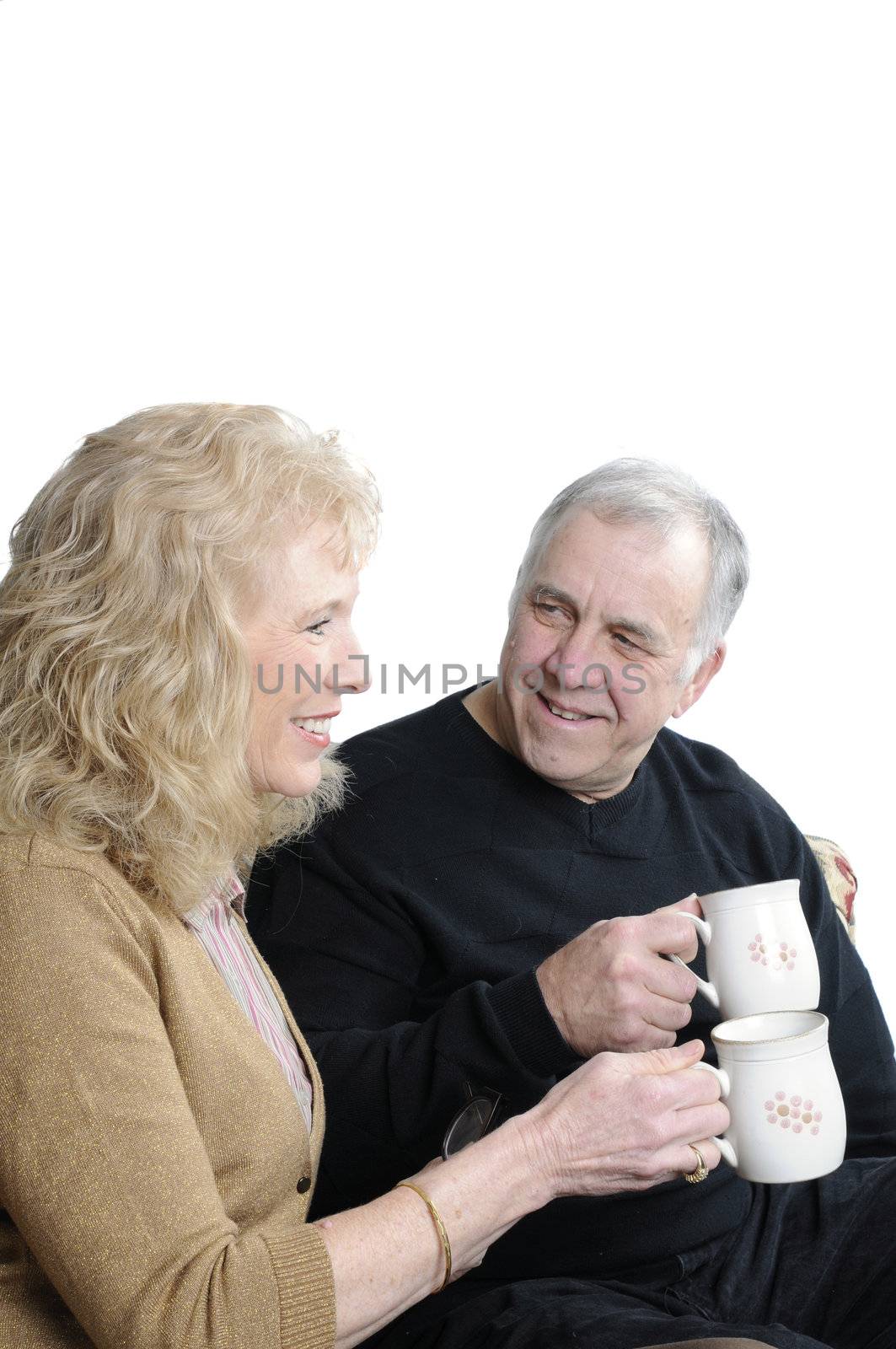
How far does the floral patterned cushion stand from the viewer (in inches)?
89.7

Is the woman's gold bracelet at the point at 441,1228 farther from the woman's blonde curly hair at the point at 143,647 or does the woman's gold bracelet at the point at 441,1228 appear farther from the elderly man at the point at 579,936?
the woman's blonde curly hair at the point at 143,647

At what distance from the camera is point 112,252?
3250 millimetres

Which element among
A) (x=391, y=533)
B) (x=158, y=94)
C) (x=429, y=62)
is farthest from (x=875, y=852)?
(x=158, y=94)

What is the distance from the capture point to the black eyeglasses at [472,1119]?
1.60 meters

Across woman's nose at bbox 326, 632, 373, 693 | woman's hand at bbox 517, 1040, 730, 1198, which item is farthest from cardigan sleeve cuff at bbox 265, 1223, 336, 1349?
woman's nose at bbox 326, 632, 373, 693

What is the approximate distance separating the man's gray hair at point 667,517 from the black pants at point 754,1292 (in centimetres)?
74

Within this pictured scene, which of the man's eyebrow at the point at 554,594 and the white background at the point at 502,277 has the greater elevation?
the white background at the point at 502,277

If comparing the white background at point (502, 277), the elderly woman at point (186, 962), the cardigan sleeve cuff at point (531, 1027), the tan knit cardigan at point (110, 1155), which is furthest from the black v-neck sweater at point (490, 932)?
the white background at point (502, 277)

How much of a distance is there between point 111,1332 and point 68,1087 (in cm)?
20

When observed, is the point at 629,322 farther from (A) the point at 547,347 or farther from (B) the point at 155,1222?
(B) the point at 155,1222

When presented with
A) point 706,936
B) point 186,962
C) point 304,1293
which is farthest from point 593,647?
point 304,1293

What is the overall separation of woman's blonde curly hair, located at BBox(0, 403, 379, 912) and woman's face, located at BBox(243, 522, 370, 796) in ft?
0.09

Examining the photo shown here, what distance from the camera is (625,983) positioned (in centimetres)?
153

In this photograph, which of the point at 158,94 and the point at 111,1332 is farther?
the point at 158,94
